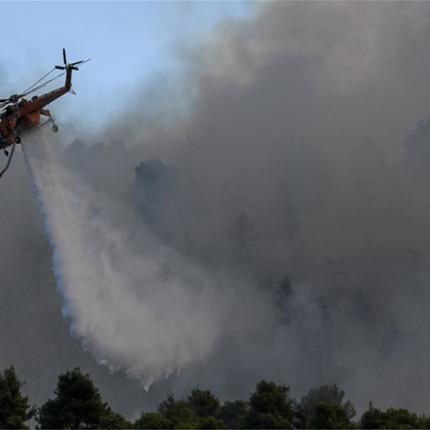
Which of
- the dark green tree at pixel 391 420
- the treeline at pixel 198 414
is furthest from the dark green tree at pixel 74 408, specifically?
the dark green tree at pixel 391 420

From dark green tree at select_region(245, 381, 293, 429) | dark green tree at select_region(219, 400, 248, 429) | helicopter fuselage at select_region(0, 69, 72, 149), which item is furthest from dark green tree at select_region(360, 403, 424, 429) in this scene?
helicopter fuselage at select_region(0, 69, 72, 149)

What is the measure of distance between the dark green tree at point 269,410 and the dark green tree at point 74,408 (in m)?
12.3

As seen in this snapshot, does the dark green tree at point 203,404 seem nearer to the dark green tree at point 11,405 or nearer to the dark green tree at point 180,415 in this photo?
the dark green tree at point 180,415

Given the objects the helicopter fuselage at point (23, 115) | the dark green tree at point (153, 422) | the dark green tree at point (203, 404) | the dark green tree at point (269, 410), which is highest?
the helicopter fuselage at point (23, 115)

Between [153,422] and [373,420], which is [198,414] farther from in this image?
[373,420]

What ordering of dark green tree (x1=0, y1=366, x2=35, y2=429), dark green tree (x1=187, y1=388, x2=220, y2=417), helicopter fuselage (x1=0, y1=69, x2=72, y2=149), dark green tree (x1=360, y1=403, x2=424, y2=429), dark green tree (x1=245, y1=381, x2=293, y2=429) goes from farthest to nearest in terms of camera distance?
helicopter fuselage (x1=0, y1=69, x2=72, y2=149)
dark green tree (x1=187, y1=388, x2=220, y2=417)
dark green tree (x1=0, y1=366, x2=35, y2=429)
dark green tree (x1=245, y1=381, x2=293, y2=429)
dark green tree (x1=360, y1=403, x2=424, y2=429)

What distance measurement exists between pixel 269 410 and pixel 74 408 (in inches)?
677

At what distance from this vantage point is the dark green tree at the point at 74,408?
9875cm

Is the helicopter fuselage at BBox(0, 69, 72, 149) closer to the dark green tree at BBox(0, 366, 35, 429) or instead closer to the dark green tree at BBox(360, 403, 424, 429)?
the dark green tree at BBox(0, 366, 35, 429)

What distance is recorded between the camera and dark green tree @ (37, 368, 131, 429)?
9875 cm

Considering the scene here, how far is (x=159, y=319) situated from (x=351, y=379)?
5646 cm

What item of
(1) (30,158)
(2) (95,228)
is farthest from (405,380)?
(1) (30,158)

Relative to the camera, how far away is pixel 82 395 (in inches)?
3935

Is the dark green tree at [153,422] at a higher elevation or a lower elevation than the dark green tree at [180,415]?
lower
